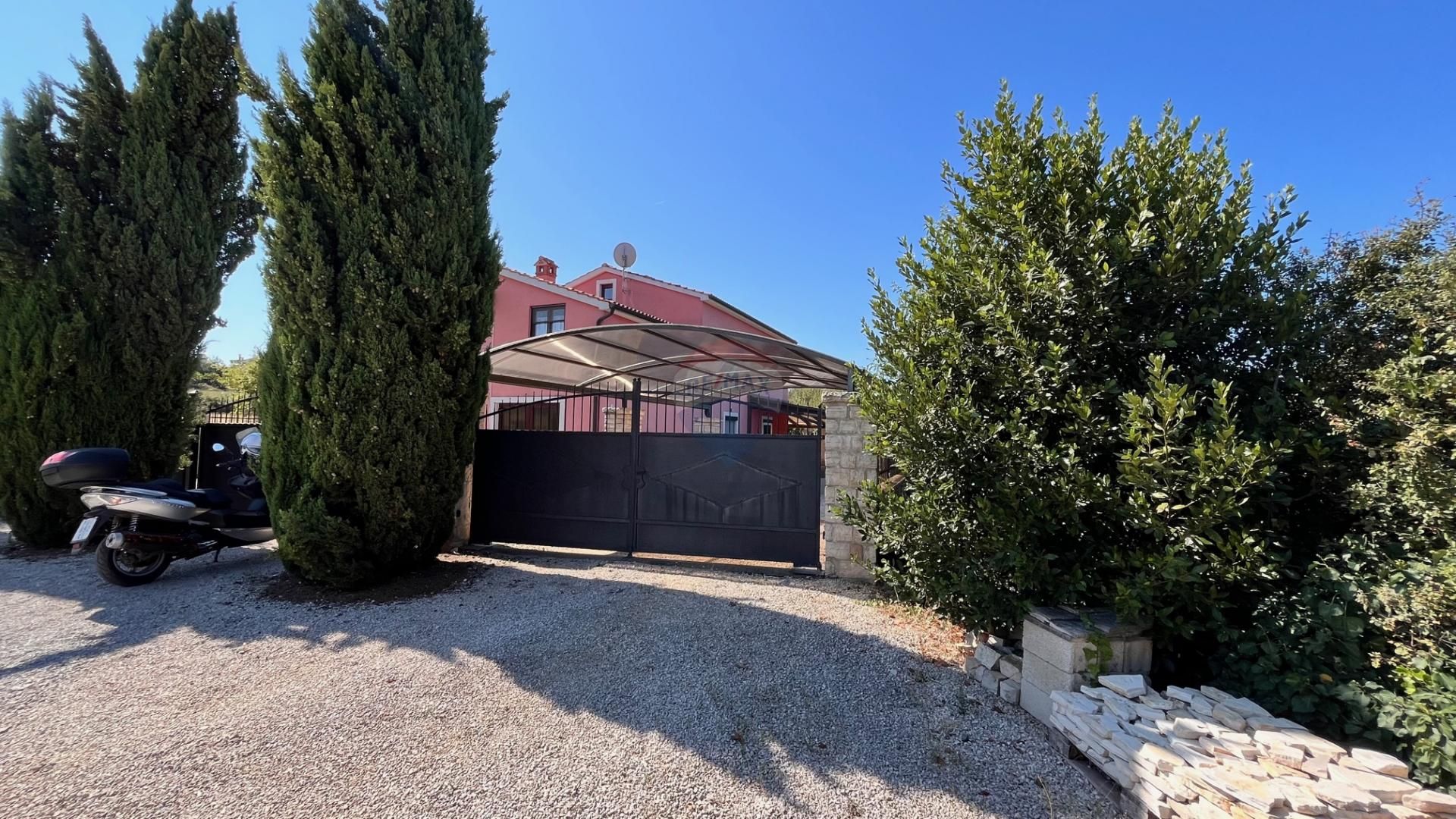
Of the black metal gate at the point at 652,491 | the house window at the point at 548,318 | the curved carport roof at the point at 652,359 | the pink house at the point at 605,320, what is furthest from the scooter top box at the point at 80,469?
the house window at the point at 548,318

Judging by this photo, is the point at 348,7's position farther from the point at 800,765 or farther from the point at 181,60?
the point at 800,765

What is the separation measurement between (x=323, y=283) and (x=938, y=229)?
4.51m

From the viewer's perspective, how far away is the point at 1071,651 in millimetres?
2703

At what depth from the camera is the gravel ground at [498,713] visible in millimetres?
2229

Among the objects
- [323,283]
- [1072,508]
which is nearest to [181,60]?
[323,283]

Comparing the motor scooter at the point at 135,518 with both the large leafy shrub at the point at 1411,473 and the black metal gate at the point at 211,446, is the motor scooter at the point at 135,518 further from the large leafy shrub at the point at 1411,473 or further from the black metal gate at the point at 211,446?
the large leafy shrub at the point at 1411,473

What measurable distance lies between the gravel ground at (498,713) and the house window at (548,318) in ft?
38.9

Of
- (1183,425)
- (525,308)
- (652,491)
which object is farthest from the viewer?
(525,308)

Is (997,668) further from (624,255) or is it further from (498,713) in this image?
(624,255)

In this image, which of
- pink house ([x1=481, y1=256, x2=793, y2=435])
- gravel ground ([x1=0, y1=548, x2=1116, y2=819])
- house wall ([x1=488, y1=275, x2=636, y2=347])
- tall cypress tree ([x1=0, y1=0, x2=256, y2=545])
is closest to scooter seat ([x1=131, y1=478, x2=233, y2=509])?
gravel ground ([x1=0, y1=548, x2=1116, y2=819])

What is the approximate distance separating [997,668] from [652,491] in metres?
3.59

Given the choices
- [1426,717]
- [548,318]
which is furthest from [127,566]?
[548,318]

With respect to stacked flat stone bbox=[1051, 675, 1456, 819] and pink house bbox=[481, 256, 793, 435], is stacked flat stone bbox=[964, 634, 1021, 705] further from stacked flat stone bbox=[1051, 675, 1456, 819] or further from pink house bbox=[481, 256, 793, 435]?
pink house bbox=[481, 256, 793, 435]

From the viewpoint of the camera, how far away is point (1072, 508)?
282 cm
